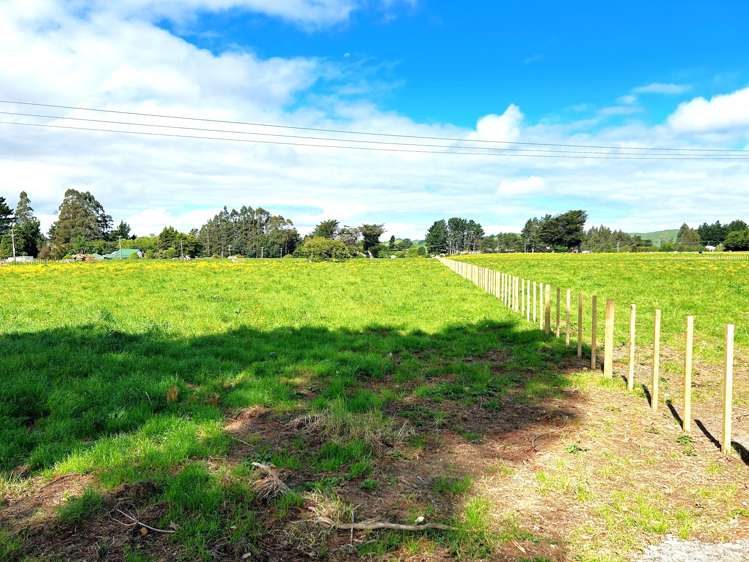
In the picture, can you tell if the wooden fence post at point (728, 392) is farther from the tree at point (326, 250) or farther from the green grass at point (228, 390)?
the tree at point (326, 250)

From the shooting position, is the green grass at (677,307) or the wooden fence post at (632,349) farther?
the green grass at (677,307)

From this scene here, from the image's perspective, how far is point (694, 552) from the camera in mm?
3508

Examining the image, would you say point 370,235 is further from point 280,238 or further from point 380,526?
point 380,526

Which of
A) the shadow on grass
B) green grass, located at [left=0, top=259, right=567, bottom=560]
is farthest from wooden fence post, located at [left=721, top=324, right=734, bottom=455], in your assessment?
green grass, located at [left=0, top=259, right=567, bottom=560]

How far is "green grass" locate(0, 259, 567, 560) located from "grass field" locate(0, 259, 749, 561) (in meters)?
0.03

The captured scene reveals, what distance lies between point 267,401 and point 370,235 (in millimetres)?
122462

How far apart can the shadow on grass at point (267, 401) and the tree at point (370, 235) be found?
117 meters

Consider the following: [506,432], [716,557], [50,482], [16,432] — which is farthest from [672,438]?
[16,432]

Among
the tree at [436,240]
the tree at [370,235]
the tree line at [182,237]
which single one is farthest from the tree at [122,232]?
the tree at [436,240]

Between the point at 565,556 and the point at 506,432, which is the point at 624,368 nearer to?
the point at 506,432

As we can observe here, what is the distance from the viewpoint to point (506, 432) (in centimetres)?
587

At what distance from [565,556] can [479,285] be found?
849 inches

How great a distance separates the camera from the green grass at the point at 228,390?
4441mm

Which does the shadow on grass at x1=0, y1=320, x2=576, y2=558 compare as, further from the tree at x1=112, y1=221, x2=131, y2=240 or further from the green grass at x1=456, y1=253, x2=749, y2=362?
the tree at x1=112, y1=221, x2=131, y2=240
